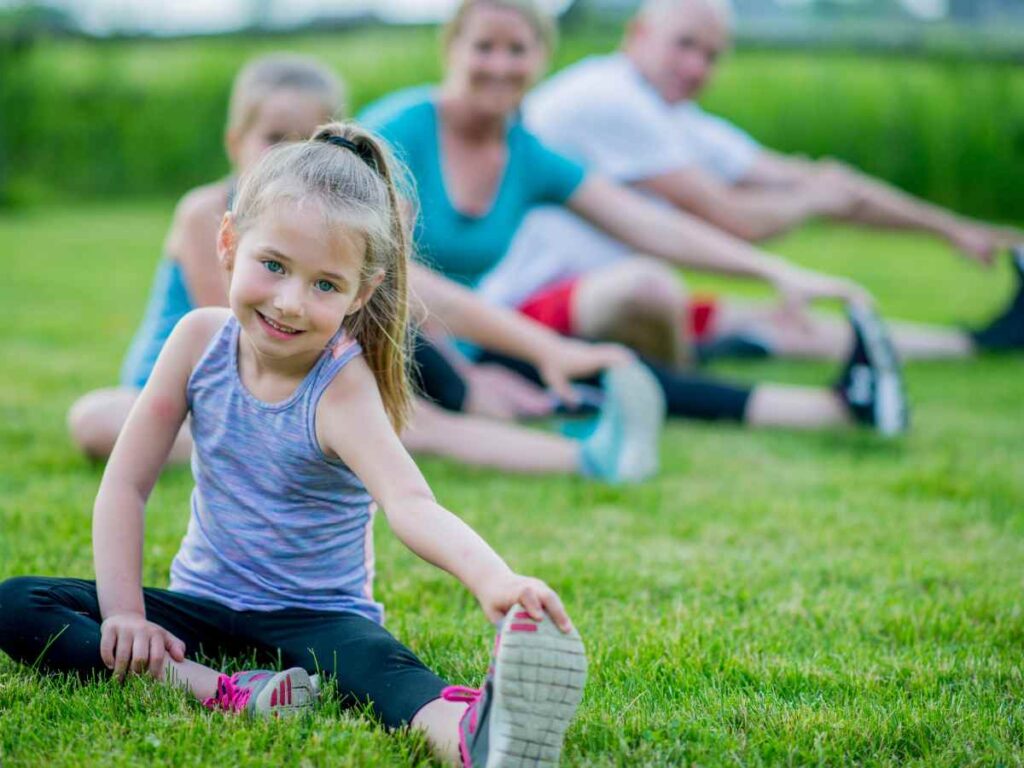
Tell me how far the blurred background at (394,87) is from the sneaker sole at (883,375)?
847cm

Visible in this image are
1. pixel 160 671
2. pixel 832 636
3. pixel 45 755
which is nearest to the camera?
pixel 45 755

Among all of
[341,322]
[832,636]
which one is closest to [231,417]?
[341,322]

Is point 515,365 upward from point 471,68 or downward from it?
downward

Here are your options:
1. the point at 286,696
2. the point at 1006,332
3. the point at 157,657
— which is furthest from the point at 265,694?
the point at 1006,332

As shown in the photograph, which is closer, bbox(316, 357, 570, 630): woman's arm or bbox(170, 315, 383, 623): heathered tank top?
bbox(316, 357, 570, 630): woman's arm

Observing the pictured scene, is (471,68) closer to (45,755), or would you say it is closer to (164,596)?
(164,596)

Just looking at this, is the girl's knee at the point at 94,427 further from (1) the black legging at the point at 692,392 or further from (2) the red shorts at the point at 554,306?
(2) the red shorts at the point at 554,306

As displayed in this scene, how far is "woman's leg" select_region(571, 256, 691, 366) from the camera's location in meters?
4.32

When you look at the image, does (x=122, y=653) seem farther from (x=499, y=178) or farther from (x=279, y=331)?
(x=499, y=178)

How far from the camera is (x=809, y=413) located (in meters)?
4.26

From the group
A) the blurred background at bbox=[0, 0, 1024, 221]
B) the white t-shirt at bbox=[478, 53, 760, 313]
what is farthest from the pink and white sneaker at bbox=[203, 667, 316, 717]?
the blurred background at bbox=[0, 0, 1024, 221]

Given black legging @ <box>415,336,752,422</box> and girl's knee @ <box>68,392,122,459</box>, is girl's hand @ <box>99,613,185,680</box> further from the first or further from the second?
black legging @ <box>415,336,752,422</box>

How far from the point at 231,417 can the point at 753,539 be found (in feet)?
4.74

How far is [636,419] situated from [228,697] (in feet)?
6.28
